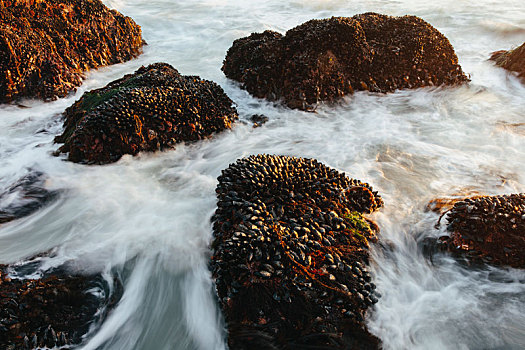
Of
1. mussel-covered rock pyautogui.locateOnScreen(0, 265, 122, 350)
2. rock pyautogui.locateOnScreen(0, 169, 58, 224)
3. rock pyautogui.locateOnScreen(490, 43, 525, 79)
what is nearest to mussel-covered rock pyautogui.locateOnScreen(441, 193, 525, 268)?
mussel-covered rock pyautogui.locateOnScreen(0, 265, 122, 350)

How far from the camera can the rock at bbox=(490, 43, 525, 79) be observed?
7473 mm

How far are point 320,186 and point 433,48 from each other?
5.53 metres

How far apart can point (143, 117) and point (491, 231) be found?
4.54 meters

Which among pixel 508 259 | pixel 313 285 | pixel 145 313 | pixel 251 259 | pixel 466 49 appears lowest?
pixel 145 313

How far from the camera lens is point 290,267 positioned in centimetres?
256

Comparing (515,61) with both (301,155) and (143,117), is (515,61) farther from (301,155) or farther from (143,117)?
(143,117)

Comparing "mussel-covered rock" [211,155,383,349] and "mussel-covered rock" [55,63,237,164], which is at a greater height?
"mussel-covered rock" [55,63,237,164]

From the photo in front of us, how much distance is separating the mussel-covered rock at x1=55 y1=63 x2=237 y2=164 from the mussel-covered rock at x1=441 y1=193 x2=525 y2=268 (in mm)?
3769

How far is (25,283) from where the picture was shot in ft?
8.62

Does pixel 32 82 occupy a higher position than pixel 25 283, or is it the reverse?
pixel 32 82

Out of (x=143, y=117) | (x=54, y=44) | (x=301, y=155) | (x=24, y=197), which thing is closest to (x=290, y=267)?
(x=301, y=155)

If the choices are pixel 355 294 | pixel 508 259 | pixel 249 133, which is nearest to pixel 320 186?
pixel 355 294

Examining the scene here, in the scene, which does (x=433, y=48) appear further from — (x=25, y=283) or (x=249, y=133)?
(x=25, y=283)

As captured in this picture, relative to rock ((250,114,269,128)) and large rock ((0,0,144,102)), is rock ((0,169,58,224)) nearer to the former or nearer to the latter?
large rock ((0,0,144,102))
